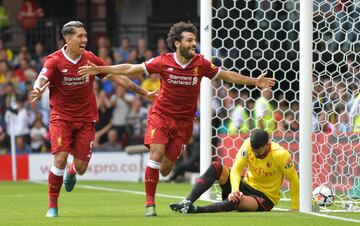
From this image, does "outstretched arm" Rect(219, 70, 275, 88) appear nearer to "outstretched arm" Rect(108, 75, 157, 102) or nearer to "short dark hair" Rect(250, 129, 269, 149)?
"short dark hair" Rect(250, 129, 269, 149)

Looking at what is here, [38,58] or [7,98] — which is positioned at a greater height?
[38,58]

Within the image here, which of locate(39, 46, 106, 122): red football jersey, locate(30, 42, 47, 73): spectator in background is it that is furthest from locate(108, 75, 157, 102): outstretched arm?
locate(30, 42, 47, 73): spectator in background

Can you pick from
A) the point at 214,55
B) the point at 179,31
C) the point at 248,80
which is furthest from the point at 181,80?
the point at 214,55

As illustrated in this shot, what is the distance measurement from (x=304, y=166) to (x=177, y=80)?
190cm

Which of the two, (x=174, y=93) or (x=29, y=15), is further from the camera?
(x=29, y=15)

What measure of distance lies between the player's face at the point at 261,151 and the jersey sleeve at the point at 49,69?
2.38 metres

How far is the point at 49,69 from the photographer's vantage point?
39.5ft

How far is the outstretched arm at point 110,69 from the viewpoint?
1151 centimetres

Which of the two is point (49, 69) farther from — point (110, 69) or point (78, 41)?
point (110, 69)

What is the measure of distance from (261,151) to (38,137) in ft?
40.3

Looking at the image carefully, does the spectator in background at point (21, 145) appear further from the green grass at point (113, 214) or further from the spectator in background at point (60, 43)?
the green grass at point (113, 214)

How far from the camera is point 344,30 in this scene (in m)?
14.5

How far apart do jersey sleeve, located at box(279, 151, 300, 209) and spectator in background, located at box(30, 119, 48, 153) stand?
1189 cm

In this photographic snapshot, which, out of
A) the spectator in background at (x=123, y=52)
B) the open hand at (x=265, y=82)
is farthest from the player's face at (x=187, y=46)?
the spectator in background at (x=123, y=52)
